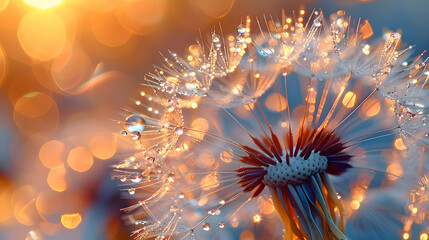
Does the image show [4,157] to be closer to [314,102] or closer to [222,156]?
[222,156]

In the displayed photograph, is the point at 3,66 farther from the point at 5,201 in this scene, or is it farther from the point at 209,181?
the point at 209,181

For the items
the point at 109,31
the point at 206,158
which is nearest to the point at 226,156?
the point at 206,158

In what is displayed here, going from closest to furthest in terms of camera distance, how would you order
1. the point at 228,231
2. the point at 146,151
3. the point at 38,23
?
the point at 146,151 < the point at 228,231 < the point at 38,23

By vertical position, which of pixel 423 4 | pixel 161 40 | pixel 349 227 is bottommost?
pixel 349 227

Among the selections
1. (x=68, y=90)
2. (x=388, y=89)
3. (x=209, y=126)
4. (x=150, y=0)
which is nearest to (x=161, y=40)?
(x=150, y=0)

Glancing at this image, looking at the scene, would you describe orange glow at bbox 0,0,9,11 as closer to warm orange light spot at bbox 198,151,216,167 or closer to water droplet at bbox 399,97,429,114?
warm orange light spot at bbox 198,151,216,167

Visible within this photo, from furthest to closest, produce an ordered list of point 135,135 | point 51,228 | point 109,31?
point 109,31 < point 51,228 < point 135,135
